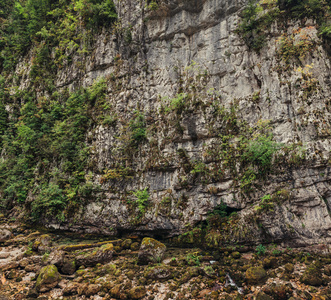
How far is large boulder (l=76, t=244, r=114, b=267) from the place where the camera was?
28.2 ft

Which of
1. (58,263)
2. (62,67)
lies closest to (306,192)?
(58,263)

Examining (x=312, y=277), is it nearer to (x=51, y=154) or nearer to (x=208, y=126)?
(x=208, y=126)

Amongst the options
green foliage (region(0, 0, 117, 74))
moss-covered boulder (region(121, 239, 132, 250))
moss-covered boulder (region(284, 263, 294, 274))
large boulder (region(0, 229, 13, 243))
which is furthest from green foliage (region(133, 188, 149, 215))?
green foliage (region(0, 0, 117, 74))

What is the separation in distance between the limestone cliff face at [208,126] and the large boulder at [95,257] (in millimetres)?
2135

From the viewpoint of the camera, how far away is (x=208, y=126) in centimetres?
1131

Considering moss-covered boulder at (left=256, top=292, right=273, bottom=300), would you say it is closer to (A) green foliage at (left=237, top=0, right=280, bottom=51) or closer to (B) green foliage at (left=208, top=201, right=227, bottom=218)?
(B) green foliage at (left=208, top=201, right=227, bottom=218)

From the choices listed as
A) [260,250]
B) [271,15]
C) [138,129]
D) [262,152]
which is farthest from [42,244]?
[271,15]

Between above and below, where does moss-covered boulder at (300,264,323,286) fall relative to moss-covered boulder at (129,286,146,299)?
above

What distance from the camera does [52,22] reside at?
19250 millimetres

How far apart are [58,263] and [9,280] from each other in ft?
5.54

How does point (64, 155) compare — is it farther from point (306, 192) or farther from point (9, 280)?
point (306, 192)

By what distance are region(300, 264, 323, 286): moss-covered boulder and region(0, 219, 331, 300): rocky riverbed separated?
3 centimetres

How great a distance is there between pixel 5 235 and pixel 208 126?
43.5ft

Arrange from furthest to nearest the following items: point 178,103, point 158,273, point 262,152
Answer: point 178,103 < point 262,152 < point 158,273
